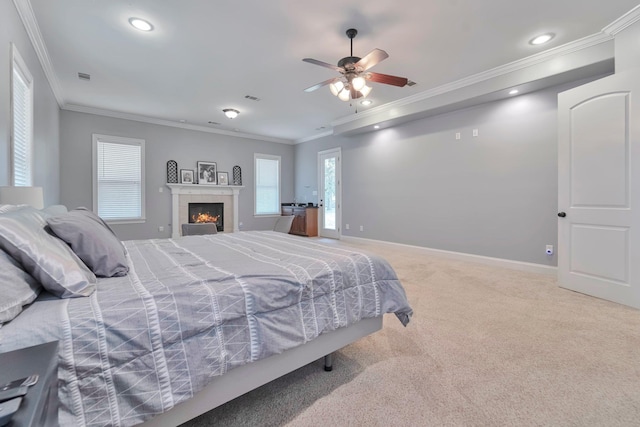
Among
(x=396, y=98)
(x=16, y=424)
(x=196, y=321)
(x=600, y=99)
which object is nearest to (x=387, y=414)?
(x=196, y=321)

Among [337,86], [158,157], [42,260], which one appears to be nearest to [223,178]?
[158,157]

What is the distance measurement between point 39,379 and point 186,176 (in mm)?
6581

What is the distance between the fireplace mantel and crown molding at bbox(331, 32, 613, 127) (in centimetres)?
389

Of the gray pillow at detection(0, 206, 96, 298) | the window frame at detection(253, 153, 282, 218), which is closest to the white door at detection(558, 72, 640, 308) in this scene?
the gray pillow at detection(0, 206, 96, 298)

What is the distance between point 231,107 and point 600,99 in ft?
17.2

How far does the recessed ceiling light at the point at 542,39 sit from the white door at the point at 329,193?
13.9ft

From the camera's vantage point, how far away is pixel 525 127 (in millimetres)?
4031

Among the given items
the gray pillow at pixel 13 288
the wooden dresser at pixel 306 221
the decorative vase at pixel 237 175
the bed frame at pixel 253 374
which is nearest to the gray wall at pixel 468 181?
the wooden dresser at pixel 306 221

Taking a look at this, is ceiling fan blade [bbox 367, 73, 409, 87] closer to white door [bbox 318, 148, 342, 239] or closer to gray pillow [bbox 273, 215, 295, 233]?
gray pillow [bbox 273, 215, 295, 233]

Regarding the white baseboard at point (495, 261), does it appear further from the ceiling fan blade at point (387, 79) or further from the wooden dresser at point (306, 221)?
the ceiling fan blade at point (387, 79)

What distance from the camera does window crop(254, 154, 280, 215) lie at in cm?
771

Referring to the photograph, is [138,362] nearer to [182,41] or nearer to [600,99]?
[182,41]

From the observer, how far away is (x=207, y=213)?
6.91 meters

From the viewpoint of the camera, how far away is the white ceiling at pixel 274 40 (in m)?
2.61
